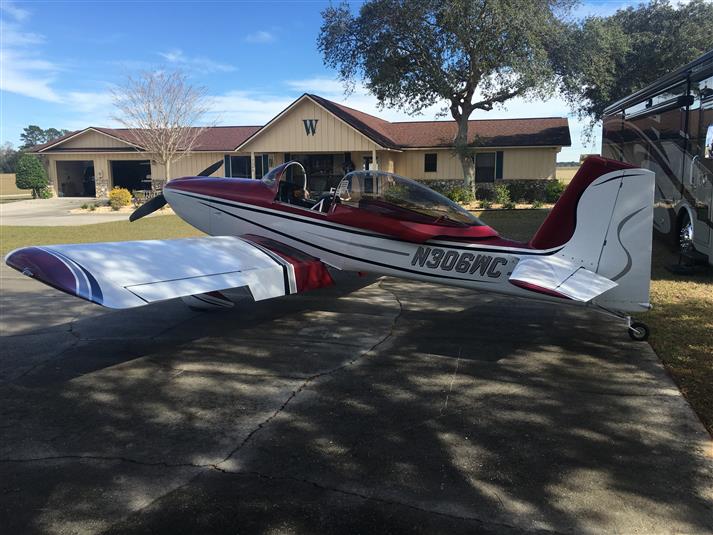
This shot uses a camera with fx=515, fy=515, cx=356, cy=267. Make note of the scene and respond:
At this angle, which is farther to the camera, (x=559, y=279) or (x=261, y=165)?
(x=261, y=165)

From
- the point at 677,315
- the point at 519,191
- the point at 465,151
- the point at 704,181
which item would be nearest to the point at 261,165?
the point at 465,151

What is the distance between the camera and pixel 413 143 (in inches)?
1212

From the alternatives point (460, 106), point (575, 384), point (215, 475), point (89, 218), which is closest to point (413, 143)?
point (460, 106)

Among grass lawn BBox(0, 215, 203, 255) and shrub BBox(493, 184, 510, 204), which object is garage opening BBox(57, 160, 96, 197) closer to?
grass lawn BBox(0, 215, 203, 255)

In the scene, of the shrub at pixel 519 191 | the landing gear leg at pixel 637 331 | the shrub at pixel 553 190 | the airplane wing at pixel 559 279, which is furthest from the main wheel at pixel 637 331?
the shrub at pixel 519 191

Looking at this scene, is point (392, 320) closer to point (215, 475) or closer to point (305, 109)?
point (215, 475)

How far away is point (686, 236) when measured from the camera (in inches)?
389

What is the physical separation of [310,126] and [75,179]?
947 inches

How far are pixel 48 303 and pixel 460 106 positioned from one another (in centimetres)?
2214

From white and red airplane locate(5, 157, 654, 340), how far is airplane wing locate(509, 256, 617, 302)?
2cm

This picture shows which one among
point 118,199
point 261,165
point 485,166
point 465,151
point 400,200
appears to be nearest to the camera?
point 400,200

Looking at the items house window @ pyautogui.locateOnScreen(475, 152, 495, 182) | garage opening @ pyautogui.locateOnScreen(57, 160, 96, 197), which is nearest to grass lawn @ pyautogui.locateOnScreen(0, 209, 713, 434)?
house window @ pyautogui.locateOnScreen(475, 152, 495, 182)

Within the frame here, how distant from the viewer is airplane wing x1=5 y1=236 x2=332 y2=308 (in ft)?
15.5

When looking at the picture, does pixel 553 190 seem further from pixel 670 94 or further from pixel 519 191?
pixel 670 94
